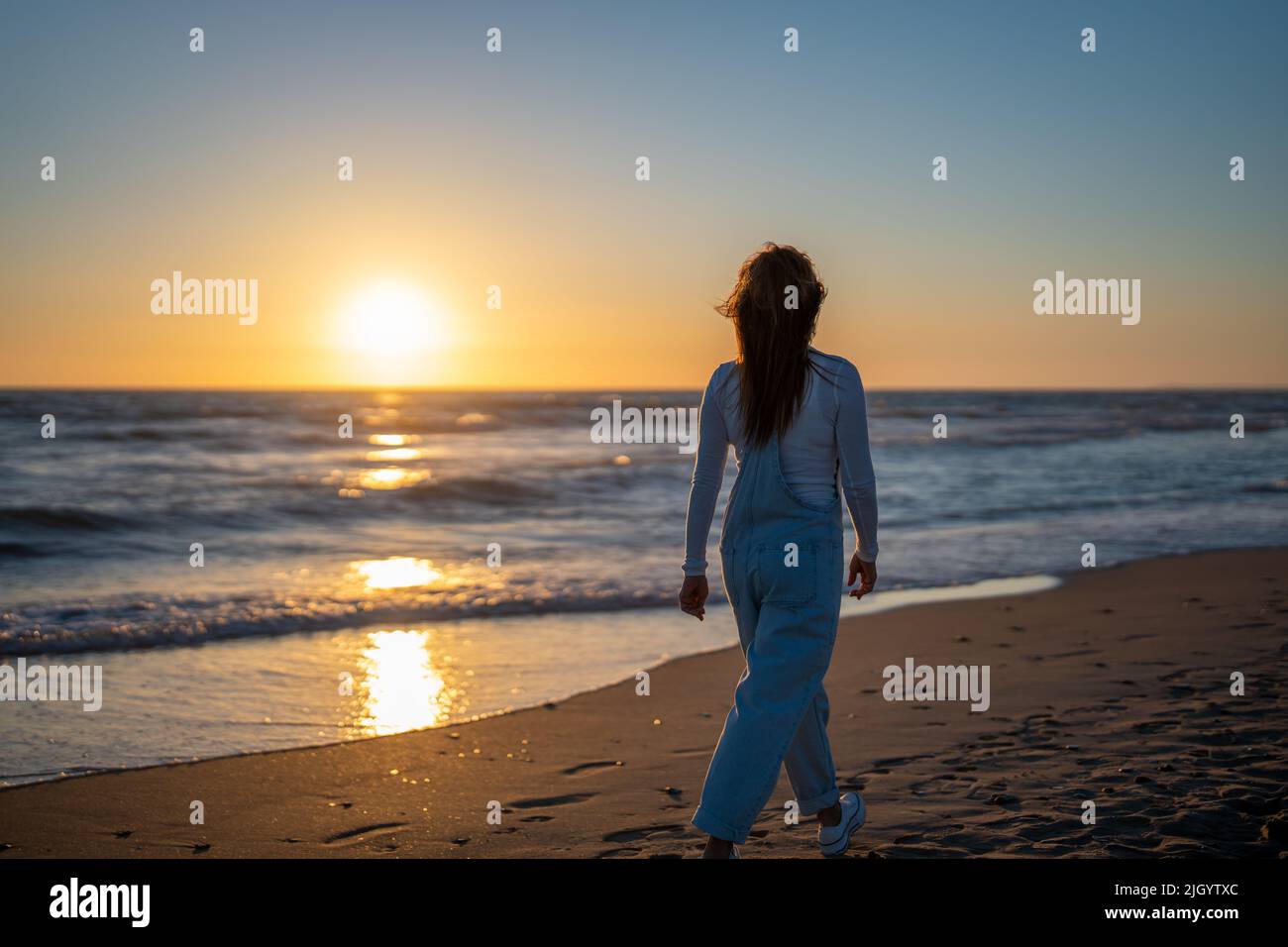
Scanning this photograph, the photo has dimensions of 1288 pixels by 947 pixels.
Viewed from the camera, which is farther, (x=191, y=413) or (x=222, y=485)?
(x=191, y=413)

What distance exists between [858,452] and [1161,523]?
14.0 metres

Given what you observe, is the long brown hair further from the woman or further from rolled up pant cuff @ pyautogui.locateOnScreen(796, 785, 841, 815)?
rolled up pant cuff @ pyautogui.locateOnScreen(796, 785, 841, 815)

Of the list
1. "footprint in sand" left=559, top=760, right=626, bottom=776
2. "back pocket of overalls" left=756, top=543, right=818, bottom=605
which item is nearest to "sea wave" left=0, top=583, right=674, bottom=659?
"footprint in sand" left=559, top=760, right=626, bottom=776

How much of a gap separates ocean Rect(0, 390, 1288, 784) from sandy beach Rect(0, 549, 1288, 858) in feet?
1.85

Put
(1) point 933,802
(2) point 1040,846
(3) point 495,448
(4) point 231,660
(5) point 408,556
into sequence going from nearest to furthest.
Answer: (2) point 1040,846
(1) point 933,802
(4) point 231,660
(5) point 408,556
(3) point 495,448

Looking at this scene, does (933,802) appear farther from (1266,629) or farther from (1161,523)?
(1161,523)

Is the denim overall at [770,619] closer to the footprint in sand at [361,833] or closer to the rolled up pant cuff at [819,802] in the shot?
the rolled up pant cuff at [819,802]

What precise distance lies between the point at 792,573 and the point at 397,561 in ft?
32.8

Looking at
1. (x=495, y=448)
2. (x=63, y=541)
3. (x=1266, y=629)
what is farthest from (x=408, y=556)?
(x=495, y=448)

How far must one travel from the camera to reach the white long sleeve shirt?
3.23 m

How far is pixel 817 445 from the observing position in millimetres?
3260

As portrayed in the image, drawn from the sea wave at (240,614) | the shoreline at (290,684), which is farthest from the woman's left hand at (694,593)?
the sea wave at (240,614)

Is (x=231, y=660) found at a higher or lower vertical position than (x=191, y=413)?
lower
